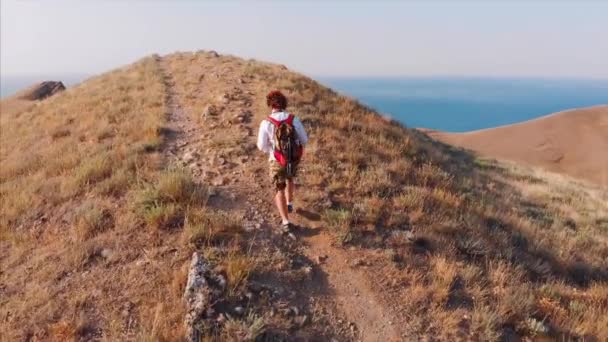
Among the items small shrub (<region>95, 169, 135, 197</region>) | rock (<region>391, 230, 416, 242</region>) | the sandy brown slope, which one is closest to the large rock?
small shrub (<region>95, 169, 135, 197</region>)

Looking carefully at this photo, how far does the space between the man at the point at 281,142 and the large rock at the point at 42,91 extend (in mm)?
42924

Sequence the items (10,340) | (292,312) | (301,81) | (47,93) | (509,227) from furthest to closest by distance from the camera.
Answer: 1. (47,93)
2. (301,81)
3. (509,227)
4. (292,312)
5. (10,340)

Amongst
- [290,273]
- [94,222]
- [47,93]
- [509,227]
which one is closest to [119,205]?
[94,222]

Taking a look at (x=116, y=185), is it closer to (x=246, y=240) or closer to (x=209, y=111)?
(x=246, y=240)

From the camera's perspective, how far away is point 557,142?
1558 inches

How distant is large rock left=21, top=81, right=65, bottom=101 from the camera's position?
41.8m

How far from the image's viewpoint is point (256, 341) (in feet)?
15.3

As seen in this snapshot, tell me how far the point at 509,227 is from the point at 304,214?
200 inches

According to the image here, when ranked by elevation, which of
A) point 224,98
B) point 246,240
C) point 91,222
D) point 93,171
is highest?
point 224,98

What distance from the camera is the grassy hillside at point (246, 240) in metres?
5.15

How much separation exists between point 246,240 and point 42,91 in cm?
4650

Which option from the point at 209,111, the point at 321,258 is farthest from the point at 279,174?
the point at 209,111

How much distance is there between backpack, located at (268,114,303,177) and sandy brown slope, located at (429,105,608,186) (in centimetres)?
3428

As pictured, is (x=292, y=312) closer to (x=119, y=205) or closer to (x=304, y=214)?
(x=304, y=214)
